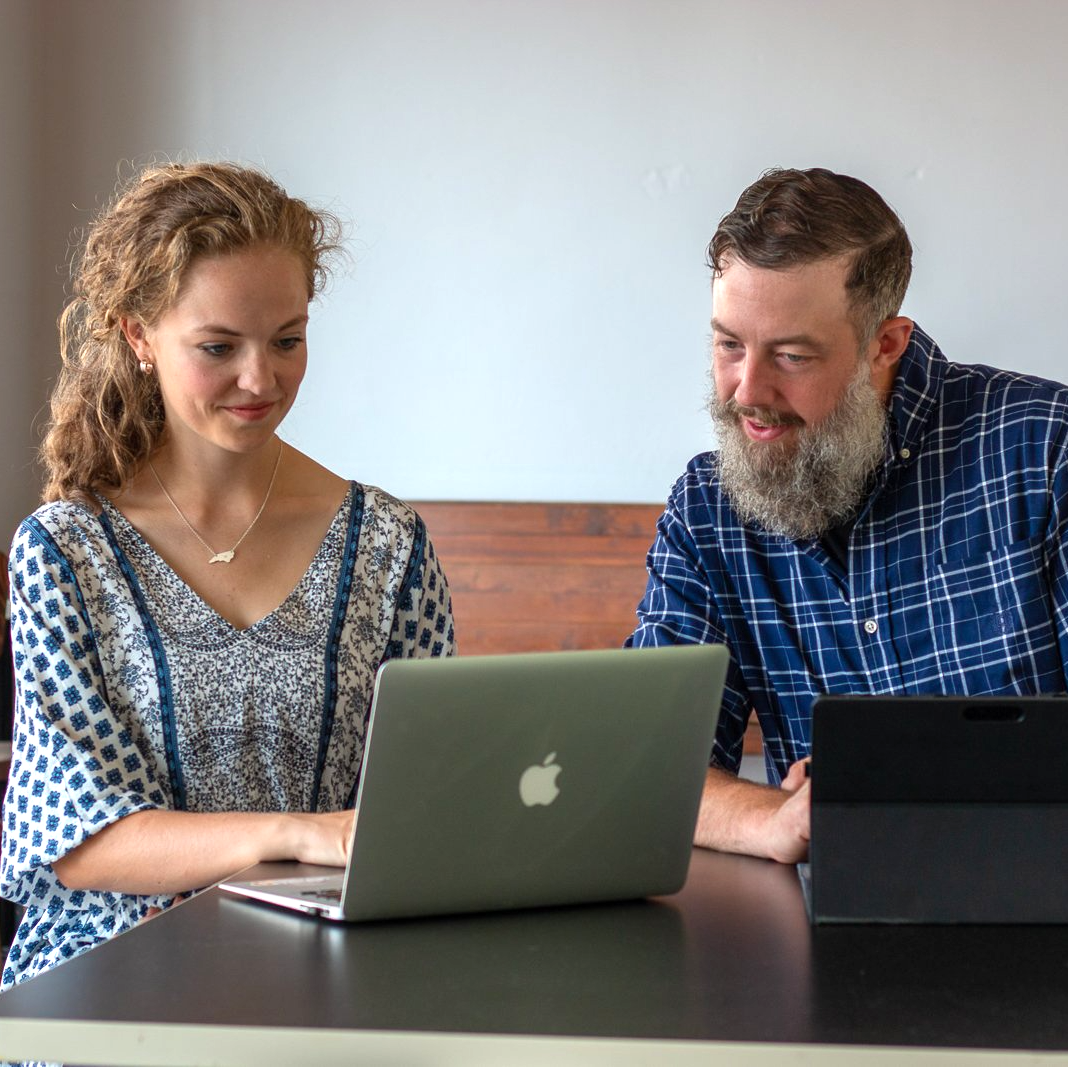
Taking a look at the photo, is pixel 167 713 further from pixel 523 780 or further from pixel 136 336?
pixel 523 780

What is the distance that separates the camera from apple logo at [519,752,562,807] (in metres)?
1.14

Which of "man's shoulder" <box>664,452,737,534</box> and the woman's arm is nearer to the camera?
the woman's arm

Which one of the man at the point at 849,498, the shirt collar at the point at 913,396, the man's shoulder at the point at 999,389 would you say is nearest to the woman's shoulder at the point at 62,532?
the man at the point at 849,498

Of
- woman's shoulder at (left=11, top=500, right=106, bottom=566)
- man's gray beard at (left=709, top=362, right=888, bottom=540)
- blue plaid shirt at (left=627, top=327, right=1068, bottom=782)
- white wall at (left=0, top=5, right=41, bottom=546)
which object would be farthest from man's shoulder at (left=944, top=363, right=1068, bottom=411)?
white wall at (left=0, top=5, right=41, bottom=546)

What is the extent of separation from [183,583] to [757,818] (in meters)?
0.73

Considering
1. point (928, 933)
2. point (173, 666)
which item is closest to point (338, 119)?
point (173, 666)

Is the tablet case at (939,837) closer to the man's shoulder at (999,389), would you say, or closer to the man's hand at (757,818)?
the man's hand at (757,818)

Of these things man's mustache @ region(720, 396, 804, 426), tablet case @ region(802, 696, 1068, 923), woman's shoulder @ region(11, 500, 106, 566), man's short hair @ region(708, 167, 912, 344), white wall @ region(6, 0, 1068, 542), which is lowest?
tablet case @ region(802, 696, 1068, 923)

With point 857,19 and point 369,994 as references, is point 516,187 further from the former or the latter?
point 369,994

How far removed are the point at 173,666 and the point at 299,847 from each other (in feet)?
1.18

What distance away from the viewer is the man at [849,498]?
71.3 inches

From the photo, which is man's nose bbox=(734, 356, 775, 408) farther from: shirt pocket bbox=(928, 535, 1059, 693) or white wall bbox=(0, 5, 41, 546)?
white wall bbox=(0, 5, 41, 546)

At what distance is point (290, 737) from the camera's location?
5.53 feet

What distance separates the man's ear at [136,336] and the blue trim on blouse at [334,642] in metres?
0.33
